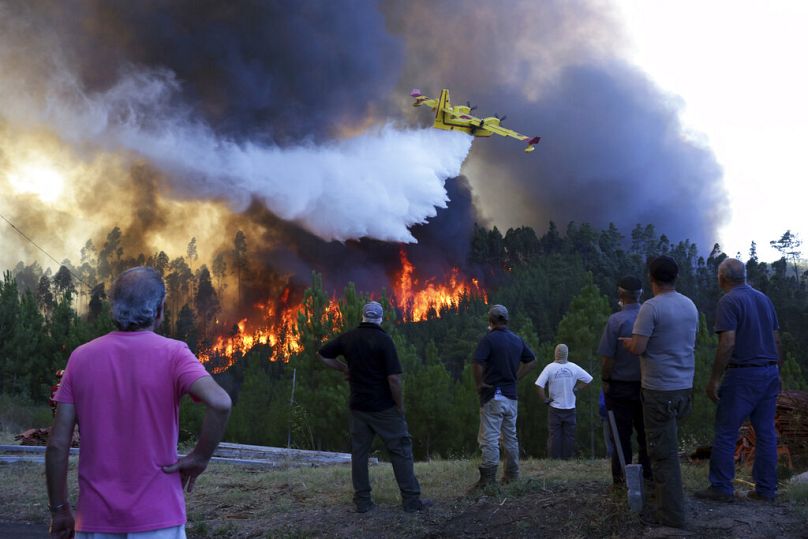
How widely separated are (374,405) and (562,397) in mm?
5343

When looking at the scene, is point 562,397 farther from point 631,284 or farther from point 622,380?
point 622,380

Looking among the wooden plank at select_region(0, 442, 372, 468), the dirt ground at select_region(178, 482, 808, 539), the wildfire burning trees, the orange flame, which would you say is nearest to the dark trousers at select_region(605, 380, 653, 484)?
the dirt ground at select_region(178, 482, 808, 539)

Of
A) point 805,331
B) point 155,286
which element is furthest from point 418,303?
point 155,286

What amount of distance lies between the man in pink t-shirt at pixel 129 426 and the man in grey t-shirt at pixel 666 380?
371 cm

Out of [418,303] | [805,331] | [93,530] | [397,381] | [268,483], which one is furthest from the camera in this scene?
[418,303]

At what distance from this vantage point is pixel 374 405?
7.16m

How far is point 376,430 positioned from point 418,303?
301ft

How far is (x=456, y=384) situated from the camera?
32.7 metres

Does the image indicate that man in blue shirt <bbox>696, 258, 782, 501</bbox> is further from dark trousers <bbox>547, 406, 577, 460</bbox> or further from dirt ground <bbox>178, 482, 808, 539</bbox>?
dark trousers <bbox>547, 406, 577, 460</bbox>

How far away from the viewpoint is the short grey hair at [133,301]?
3.11m

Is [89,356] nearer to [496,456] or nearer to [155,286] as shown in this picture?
[155,286]

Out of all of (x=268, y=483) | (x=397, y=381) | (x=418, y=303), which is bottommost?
(x=268, y=483)

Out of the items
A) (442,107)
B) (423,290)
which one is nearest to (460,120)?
(442,107)

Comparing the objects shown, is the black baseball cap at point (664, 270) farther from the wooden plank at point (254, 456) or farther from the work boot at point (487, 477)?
the wooden plank at point (254, 456)
